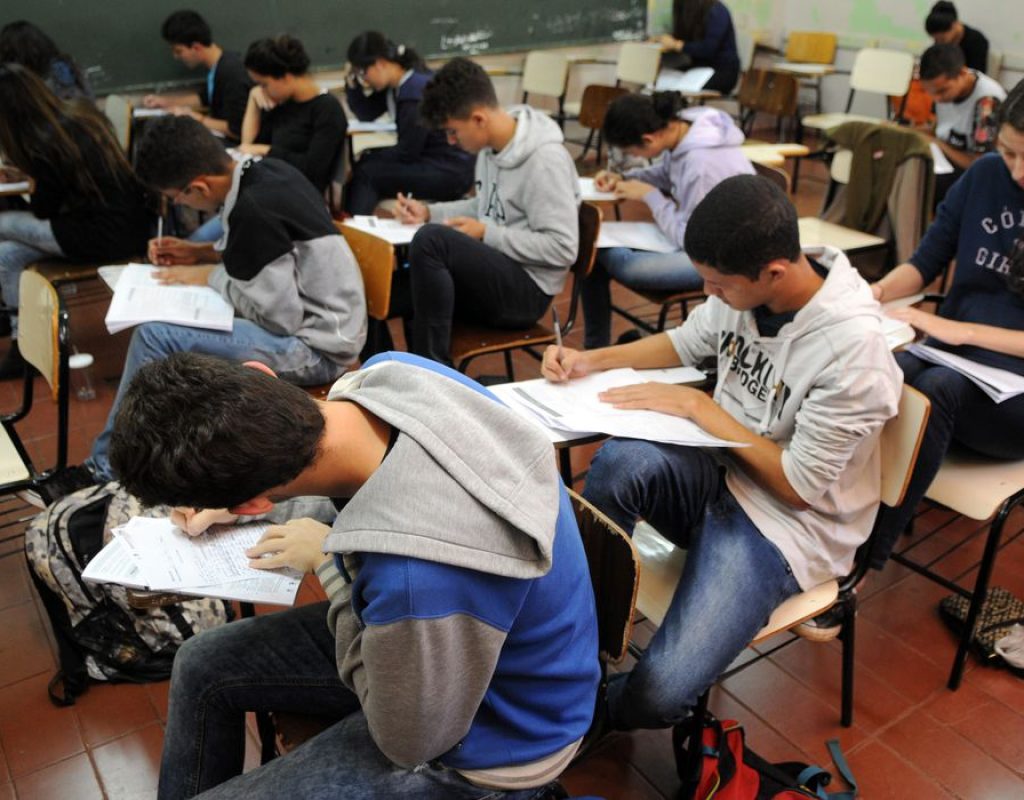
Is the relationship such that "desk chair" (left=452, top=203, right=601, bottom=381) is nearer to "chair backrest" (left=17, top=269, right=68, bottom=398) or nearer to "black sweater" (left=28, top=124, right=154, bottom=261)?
"chair backrest" (left=17, top=269, right=68, bottom=398)

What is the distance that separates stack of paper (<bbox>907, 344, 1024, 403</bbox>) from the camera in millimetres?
1739

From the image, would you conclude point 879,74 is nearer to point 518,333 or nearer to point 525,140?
point 525,140

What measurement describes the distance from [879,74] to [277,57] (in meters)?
4.47

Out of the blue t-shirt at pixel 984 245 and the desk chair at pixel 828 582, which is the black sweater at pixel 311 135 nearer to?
the blue t-shirt at pixel 984 245

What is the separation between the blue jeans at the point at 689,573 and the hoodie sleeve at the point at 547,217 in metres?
1.13

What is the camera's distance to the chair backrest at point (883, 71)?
5.98m

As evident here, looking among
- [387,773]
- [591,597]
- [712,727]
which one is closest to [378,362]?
[591,597]

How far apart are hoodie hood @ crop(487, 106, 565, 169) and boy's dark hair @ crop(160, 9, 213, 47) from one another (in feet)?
10.4


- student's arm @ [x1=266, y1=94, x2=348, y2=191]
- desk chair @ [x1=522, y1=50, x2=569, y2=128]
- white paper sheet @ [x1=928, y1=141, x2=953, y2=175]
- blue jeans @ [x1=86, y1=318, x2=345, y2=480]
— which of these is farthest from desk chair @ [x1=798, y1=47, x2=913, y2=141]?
blue jeans @ [x1=86, y1=318, x2=345, y2=480]

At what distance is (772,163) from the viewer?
358 cm

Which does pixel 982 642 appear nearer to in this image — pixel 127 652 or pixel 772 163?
pixel 127 652

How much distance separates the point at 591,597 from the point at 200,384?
56 cm

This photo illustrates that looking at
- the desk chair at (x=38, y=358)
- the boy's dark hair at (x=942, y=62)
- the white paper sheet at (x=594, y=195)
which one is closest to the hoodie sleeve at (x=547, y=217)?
the white paper sheet at (x=594, y=195)

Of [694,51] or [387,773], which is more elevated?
[694,51]
